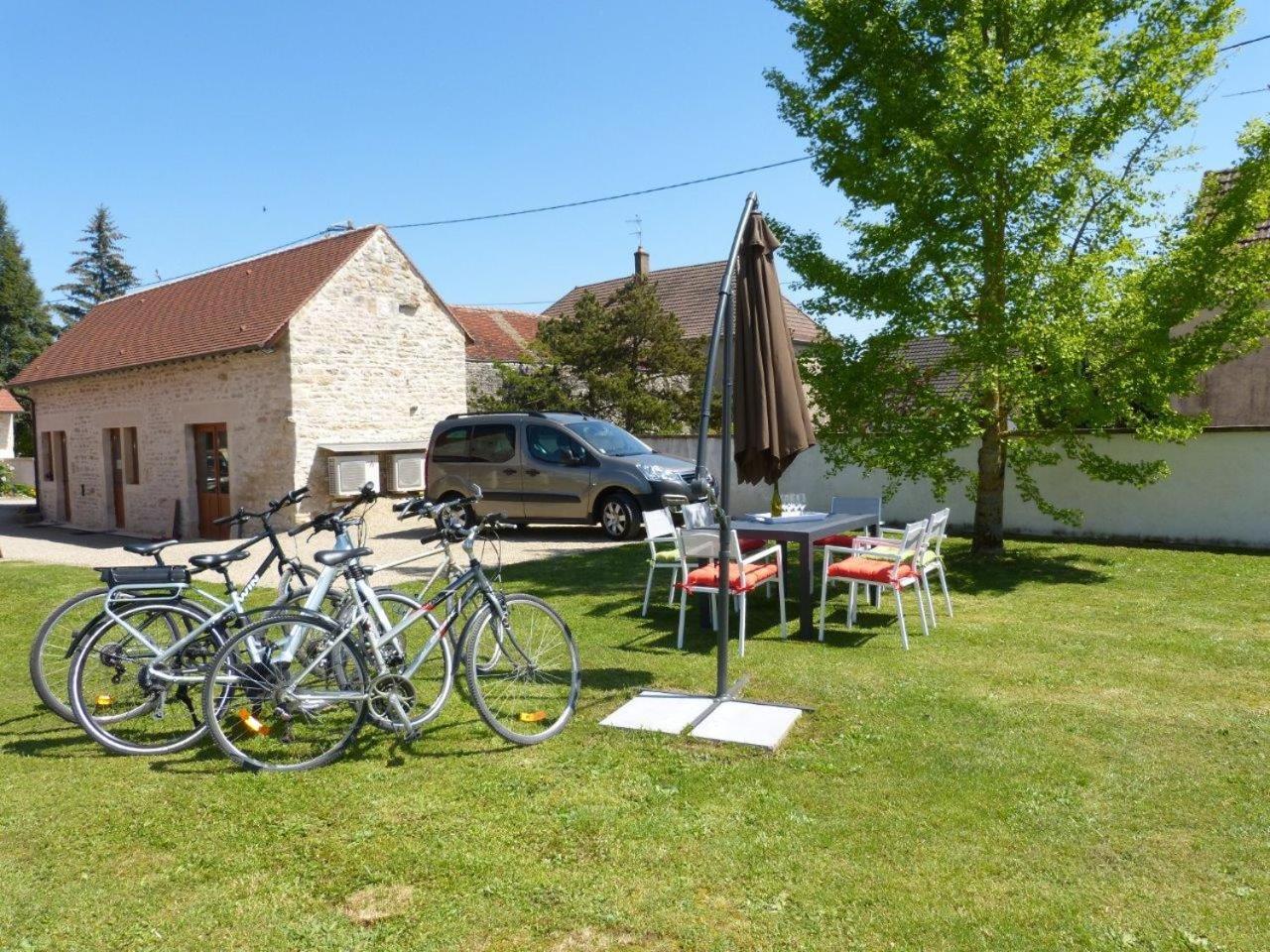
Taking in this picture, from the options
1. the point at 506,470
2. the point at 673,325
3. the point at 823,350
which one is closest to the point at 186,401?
the point at 506,470

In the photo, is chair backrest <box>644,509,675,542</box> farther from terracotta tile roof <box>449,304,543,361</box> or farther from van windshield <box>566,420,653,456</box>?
terracotta tile roof <box>449,304,543,361</box>

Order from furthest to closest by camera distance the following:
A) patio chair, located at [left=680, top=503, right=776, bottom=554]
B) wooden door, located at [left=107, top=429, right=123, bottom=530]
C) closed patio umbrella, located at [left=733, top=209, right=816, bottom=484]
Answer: wooden door, located at [left=107, top=429, right=123, bottom=530] < patio chair, located at [left=680, top=503, right=776, bottom=554] < closed patio umbrella, located at [left=733, top=209, right=816, bottom=484]

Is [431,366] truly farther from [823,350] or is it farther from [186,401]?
[823,350]

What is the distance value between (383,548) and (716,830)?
1059 centimetres

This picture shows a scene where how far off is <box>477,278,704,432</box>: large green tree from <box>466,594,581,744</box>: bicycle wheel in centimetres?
1458

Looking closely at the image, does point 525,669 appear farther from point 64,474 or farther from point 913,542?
point 64,474

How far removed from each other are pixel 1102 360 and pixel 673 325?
1167 centimetres

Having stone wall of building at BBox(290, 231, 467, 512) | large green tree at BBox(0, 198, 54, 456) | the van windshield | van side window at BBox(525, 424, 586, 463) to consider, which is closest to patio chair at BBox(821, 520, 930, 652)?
the van windshield

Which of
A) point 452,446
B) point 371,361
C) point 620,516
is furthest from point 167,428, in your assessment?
point 620,516

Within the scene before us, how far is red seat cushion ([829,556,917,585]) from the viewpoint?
255 inches

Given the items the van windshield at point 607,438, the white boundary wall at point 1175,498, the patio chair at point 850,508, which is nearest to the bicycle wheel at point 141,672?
the patio chair at point 850,508

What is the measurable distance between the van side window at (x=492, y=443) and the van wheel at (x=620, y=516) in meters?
1.86

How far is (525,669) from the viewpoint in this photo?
4781mm

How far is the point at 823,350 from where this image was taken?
34.2 ft
